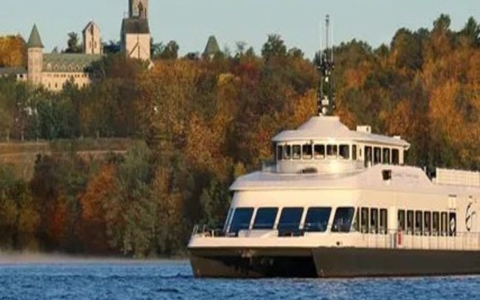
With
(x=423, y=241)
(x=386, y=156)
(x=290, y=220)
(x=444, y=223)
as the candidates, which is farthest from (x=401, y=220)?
(x=290, y=220)

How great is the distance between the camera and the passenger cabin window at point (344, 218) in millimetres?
81375

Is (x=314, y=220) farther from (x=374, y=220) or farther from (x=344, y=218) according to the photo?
(x=374, y=220)

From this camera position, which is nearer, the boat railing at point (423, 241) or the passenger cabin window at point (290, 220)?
the passenger cabin window at point (290, 220)

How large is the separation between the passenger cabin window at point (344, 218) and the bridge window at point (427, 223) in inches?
258

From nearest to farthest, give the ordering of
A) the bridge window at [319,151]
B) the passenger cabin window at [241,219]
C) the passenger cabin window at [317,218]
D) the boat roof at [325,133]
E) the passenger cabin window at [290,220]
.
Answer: the passenger cabin window at [317,218], the passenger cabin window at [290,220], the passenger cabin window at [241,219], the bridge window at [319,151], the boat roof at [325,133]

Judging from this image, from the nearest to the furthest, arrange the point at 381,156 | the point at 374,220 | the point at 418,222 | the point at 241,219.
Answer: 1. the point at 241,219
2. the point at 374,220
3. the point at 381,156
4. the point at 418,222

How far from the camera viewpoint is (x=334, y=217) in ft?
267

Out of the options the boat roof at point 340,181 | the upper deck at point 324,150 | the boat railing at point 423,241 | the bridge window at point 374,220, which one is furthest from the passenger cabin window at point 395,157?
the bridge window at point 374,220

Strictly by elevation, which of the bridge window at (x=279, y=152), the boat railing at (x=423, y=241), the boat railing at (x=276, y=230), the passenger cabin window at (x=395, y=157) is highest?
the bridge window at (x=279, y=152)

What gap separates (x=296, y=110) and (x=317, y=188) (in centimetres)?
5520

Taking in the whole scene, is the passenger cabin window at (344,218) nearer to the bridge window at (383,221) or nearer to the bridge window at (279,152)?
the bridge window at (383,221)

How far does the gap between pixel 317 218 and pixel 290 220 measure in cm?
106

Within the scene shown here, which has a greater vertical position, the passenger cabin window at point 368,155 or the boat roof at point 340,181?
the passenger cabin window at point 368,155

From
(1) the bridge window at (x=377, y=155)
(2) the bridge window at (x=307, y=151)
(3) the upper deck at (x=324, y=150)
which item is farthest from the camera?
(1) the bridge window at (x=377, y=155)
